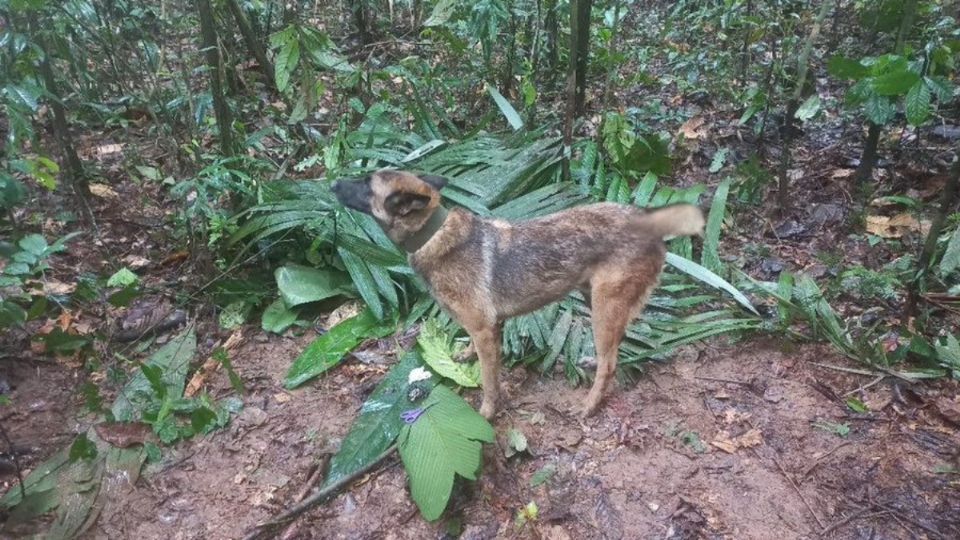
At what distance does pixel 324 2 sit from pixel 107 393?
7.61 metres

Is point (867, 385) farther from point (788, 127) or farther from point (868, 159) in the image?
point (868, 159)

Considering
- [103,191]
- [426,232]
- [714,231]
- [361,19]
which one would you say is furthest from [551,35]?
[103,191]

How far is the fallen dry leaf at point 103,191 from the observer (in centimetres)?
635

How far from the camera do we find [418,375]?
4332 mm

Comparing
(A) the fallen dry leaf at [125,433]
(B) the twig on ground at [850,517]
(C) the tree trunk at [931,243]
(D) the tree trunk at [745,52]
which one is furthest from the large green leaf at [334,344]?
(D) the tree trunk at [745,52]

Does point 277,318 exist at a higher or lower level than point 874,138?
lower

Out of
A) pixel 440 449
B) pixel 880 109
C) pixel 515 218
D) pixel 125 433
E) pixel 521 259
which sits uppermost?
pixel 880 109

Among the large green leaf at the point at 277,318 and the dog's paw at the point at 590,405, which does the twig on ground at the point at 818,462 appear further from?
the large green leaf at the point at 277,318

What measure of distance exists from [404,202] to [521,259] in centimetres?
86

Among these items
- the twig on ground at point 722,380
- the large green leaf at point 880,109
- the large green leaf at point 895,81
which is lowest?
the twig on ground at point 722,380

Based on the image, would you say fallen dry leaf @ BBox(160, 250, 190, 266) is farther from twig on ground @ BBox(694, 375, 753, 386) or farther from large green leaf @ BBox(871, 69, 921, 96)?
large green leaf @ BBox(871, 69, 921, 96)

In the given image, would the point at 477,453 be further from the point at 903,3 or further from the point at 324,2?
the point at 324,2

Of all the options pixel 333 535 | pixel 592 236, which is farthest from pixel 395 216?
pixel 333 535

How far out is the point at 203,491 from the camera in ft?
12.8
